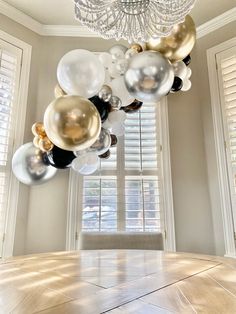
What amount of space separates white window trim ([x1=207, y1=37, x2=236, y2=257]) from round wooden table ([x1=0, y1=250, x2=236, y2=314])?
34.6 inches

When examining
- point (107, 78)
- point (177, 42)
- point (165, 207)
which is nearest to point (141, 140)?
point (165, 207)

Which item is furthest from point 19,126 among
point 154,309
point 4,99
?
point 154,309

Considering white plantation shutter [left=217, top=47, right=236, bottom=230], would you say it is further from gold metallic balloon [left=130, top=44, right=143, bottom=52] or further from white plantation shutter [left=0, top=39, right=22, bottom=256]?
white plantation shutter [left=0, top=39, right=22, bottom=256]

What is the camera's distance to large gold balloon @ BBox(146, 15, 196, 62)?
4.87ft

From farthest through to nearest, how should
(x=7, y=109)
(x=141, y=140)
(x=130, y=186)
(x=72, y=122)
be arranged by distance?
(x=141, y=140)
(x=130, y=186)
(x=7, y=109)
(x=72, y=122)

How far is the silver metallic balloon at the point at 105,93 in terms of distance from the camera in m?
1.56

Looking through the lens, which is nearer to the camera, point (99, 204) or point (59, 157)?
point (59, 157)

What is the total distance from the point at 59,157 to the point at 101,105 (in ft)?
1.46

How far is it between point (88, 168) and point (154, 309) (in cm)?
120

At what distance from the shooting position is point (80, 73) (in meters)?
1.41

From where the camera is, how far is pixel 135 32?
127cm

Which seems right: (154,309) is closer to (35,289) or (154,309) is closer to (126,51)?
(35,289)

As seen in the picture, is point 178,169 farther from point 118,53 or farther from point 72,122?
point 72,122

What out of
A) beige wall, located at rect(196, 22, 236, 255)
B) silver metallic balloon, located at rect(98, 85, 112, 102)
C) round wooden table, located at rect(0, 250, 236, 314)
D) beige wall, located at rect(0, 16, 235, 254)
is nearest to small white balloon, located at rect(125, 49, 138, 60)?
silver metallic balloon, located at rect(98, 85, 112, 102)
